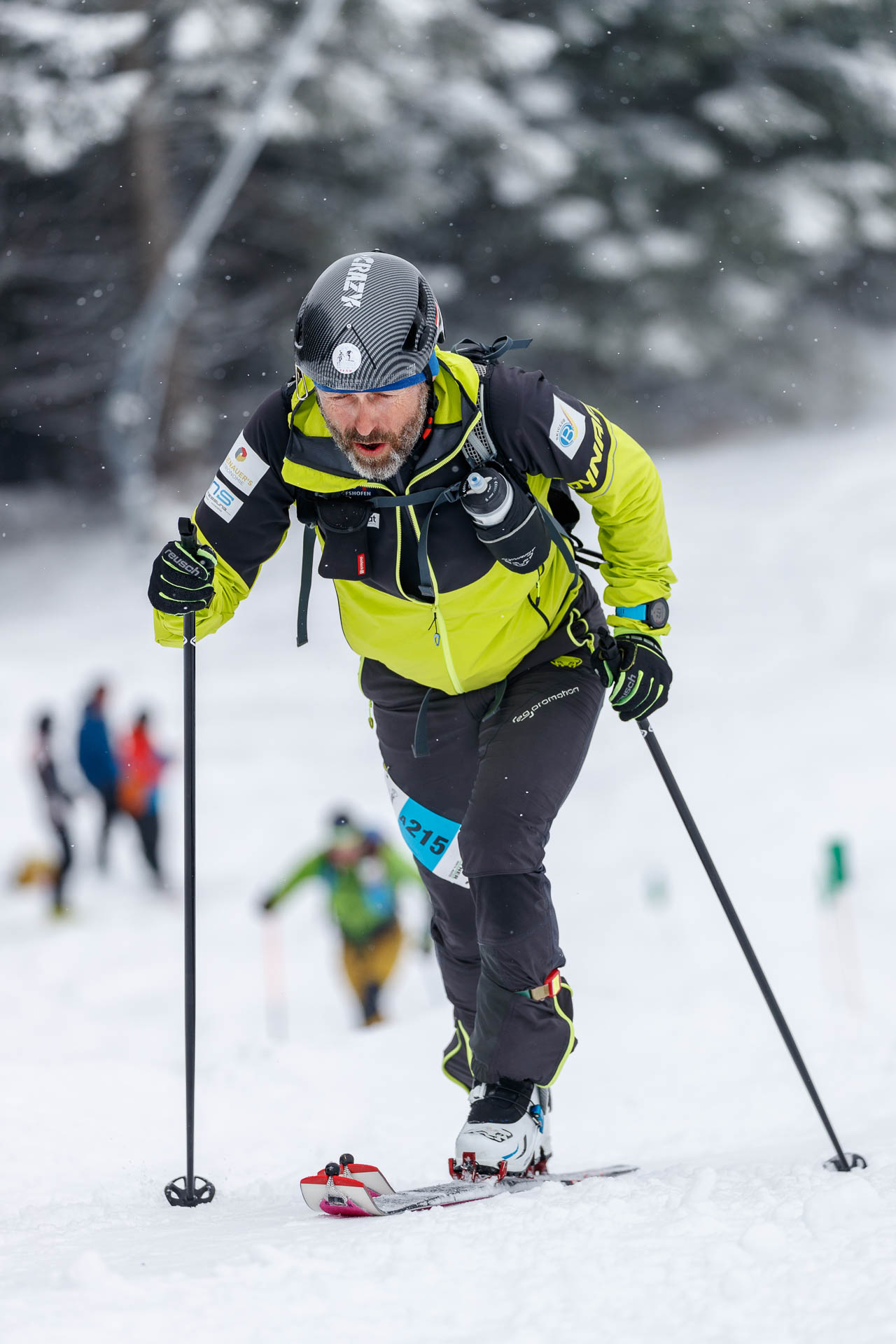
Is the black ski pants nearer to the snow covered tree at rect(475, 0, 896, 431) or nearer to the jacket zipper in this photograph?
the jacket zipper

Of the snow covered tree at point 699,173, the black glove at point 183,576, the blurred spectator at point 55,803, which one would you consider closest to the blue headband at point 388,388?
the black glove at point 183,576

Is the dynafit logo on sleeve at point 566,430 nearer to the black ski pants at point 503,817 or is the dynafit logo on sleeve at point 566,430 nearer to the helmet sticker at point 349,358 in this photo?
the helmet sticker at point 349,358

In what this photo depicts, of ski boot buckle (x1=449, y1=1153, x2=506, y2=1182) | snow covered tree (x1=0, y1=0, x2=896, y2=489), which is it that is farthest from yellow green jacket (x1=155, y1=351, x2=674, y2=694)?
snow covered tree (x1=0, y1=0, x2=896, y2=489)

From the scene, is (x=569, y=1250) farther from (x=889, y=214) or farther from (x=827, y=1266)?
(x=889, y=214)

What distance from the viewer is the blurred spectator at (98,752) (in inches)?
422

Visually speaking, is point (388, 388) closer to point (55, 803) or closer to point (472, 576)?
point (472, 576)

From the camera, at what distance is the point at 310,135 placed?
21078 millimetres

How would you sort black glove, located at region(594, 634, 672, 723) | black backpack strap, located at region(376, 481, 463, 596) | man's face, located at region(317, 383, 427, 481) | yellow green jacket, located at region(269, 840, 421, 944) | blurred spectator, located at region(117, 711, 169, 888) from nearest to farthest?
man's face, located at region(317, 383, 427, 481)
black backpack strap, located at region(376, 481, 463, 596)
black glove, located at region(594, 634, 672, 723)
yellow green jacket, located at region(269, 840, 421, 944)
blurred spectator, located at region(117, 711, 169, 888)

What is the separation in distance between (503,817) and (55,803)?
807 cm

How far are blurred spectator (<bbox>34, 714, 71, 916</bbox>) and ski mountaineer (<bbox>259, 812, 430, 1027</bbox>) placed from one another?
3458 millimetres

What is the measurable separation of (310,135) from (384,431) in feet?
64.9

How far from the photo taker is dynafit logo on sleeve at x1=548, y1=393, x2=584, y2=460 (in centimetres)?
319

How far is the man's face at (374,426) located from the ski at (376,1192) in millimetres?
1579

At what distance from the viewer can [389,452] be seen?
121 inches
